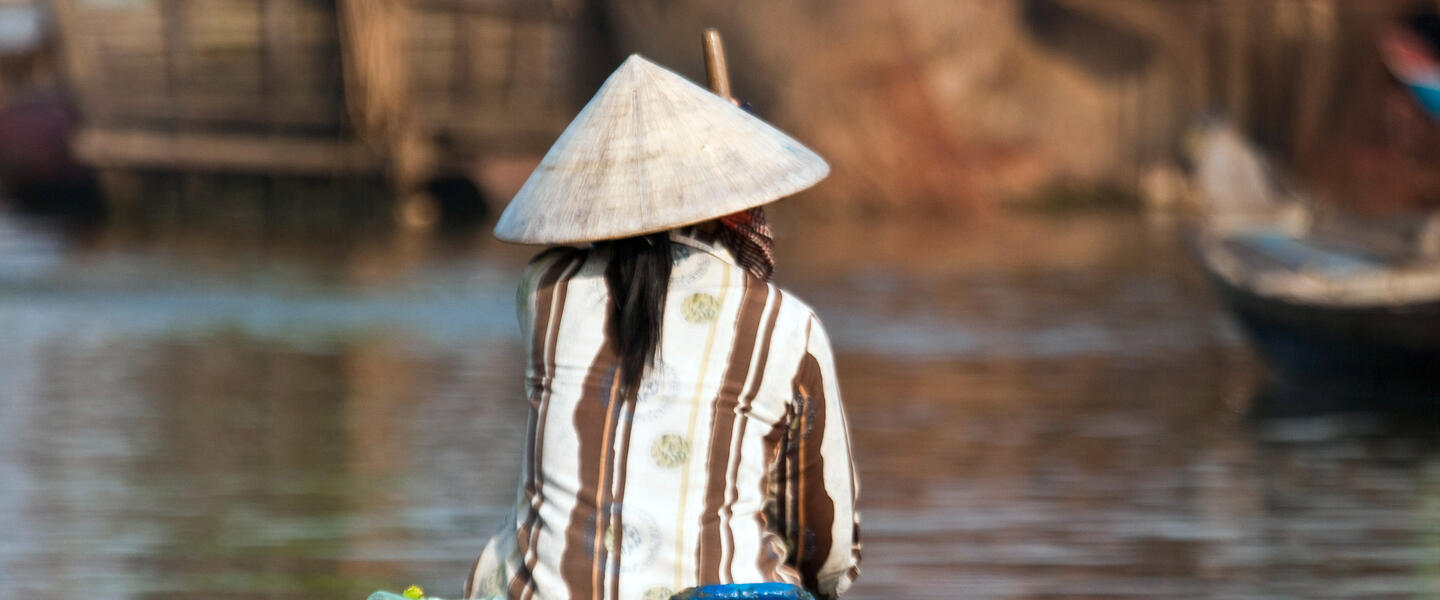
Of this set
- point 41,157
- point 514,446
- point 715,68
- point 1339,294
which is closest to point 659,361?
point 715,68

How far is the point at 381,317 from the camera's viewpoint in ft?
47.1

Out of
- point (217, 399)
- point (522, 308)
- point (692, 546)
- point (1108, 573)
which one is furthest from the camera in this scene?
point (217, 399)

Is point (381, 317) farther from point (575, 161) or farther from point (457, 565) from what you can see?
point (575, 161)

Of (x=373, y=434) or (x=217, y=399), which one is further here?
(x=217, y=399)

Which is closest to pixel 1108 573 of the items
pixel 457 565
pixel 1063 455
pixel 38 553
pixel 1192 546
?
pixel 1192 546

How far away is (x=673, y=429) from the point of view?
8.81ft

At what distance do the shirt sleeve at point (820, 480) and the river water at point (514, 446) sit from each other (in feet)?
9.96

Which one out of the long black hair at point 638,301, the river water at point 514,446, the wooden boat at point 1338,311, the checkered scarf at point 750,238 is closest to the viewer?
the long black hair at point 638,301

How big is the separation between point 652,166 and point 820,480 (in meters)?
0.47

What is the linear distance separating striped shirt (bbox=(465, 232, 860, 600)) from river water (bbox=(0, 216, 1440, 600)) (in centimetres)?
326

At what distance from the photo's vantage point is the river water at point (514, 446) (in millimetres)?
6359

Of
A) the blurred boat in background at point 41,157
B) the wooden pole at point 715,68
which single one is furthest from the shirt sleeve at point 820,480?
the blurred boat in background at point 41,157

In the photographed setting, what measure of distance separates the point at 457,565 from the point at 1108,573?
1.88 m

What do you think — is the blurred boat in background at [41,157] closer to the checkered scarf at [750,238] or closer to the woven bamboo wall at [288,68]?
the woven bamboo wall at [288,68]
